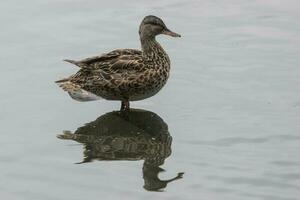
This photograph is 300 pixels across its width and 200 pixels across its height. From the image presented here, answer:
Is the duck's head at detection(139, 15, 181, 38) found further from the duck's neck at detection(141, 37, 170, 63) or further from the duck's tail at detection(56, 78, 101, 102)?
the duck's tail at detection(56, 78, 101, 102)

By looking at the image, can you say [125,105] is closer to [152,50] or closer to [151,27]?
[152,50]

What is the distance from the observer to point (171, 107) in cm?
1017

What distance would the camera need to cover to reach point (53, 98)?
10547 mm

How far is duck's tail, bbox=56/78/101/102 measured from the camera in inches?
408

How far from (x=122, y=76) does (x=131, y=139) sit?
3.60 ft

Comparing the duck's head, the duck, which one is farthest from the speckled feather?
the duck's head

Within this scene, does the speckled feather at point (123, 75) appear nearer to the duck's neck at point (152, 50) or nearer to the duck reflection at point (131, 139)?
the duck's neck at point (152, 50)

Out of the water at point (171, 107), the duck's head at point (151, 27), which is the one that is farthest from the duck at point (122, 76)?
the water at point (171, 107)

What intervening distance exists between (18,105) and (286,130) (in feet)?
10.6

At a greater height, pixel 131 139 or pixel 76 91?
pixel 76 91

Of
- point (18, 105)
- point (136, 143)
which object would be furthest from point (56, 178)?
point (18, 105)

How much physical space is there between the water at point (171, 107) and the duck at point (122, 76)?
0.21 m

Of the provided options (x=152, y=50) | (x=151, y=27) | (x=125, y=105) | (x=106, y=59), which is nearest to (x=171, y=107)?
(x=125, y=105)

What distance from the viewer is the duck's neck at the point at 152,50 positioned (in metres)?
10.4
